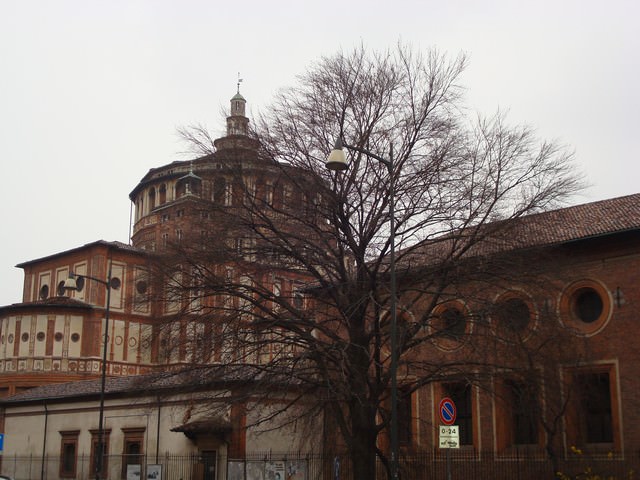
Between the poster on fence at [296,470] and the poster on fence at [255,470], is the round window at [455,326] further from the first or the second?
the poster on fence at [255,470]

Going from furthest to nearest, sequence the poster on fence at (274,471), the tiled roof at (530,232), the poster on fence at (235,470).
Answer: the poster on fence at (235,470), the poster on fence at (274,471), the tiled roof at (530,232)

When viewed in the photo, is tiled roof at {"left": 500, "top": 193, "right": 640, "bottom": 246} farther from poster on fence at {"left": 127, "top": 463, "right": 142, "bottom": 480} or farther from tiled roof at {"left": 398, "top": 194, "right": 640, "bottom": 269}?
poster on fence at {"left": 127, "top": 463, "right": 142, "bottom": 480}

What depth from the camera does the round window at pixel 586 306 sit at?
94.2ft

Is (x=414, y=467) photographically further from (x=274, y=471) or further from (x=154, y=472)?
(x=154, y=472)

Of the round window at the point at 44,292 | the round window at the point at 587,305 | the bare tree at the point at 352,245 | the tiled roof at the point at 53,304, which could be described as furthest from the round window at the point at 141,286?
the round window at the point at 44,292

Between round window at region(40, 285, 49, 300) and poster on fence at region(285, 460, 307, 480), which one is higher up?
round window at region(40, 285, 49, 300)

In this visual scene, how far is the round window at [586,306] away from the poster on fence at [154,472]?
54.3ft

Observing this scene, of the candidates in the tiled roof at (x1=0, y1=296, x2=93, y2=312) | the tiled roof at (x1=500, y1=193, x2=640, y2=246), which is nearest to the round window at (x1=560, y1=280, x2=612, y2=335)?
the tiled roof at (x1=500, y1=193, x2=640, y2=246)

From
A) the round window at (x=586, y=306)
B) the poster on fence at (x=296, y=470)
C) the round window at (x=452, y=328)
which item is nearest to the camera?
the round window at (x=452, y=328)

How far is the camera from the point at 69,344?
5906cm

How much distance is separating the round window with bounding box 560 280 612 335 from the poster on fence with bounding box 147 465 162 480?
54.3 ft

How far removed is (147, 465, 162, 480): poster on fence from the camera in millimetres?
32625

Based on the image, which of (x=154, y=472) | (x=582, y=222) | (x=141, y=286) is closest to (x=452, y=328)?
(x=141, y=286)

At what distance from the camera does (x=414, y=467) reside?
83.7 feet
